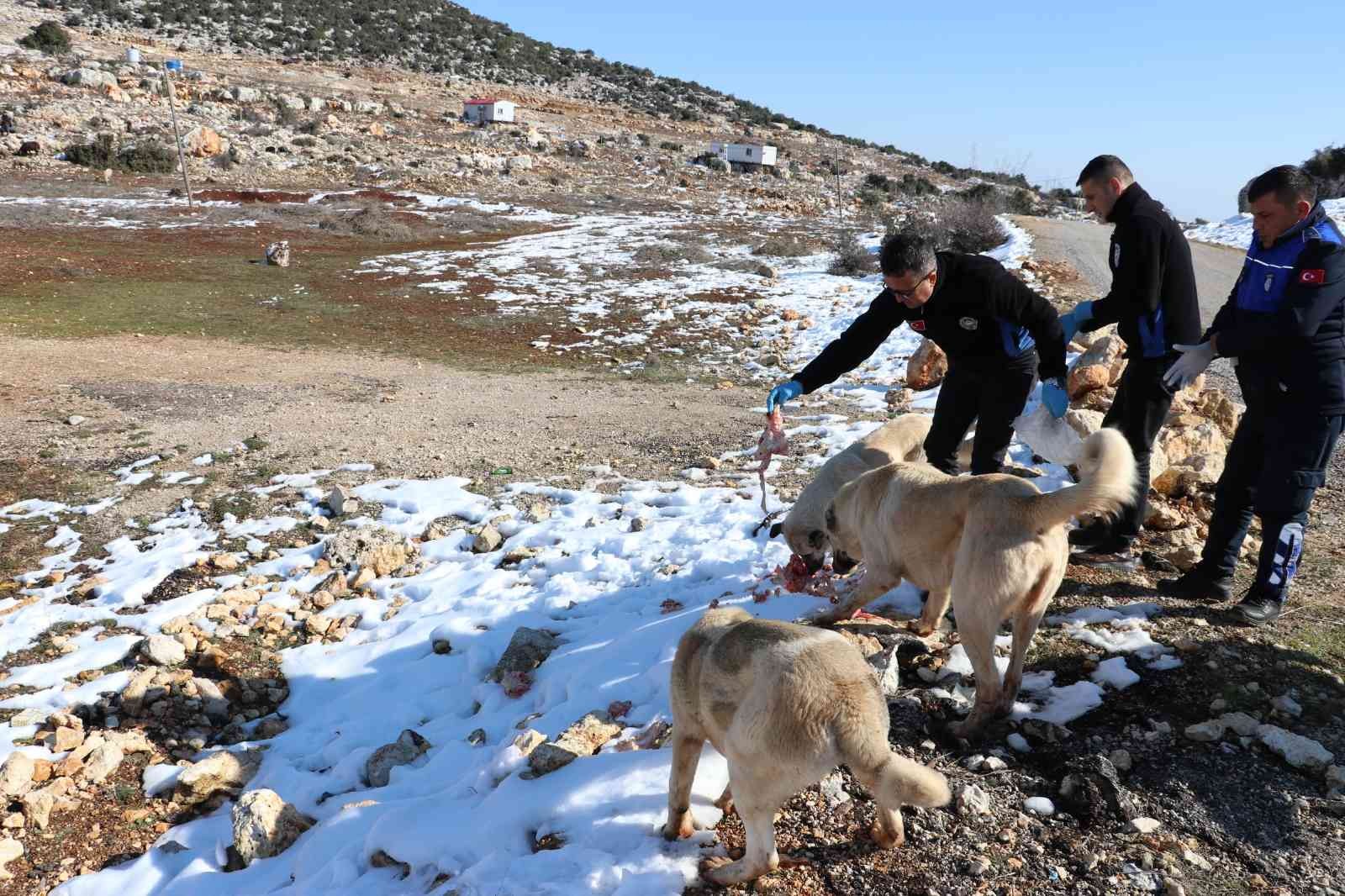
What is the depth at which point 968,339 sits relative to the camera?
4.71 meters

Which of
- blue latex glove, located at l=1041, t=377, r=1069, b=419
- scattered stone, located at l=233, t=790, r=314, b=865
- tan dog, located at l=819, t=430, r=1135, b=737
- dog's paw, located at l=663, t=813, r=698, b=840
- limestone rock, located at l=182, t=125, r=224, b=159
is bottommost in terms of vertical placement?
scattered stone, located at l=233, t=790, r=314, b=865

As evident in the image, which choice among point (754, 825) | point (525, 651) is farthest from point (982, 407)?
point (525, 651)

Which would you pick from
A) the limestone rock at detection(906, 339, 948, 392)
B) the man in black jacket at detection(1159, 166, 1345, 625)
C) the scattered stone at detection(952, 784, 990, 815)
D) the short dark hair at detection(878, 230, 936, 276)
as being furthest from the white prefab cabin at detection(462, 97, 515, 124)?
the scattered stone at detection(952, 784, 990, 815)

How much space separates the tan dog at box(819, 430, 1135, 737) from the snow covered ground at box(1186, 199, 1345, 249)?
26.7 m

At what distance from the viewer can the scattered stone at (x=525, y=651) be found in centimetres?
510

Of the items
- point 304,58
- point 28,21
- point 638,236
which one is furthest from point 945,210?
point 28,21

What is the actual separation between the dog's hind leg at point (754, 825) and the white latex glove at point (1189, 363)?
345 cm

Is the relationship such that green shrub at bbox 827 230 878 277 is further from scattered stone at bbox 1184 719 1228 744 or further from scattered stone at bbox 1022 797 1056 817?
scattered stone at bbox 1022 797 1056 817

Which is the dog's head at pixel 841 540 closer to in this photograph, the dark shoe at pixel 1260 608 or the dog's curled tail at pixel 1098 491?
the dog's curled tail at pixel 1098 491

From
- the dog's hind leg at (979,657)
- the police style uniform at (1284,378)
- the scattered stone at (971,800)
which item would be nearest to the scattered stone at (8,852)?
the scattered stone at (971,800)

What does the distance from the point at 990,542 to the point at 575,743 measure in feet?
7.17

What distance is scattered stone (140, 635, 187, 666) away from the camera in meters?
5.62

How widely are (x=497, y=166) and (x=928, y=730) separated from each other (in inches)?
1776

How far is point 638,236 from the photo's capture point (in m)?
28.4
